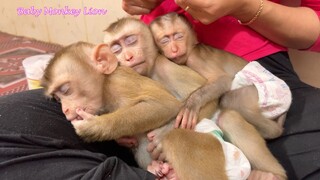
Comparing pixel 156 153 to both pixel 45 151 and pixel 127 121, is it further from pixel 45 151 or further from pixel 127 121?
pixel 45 151

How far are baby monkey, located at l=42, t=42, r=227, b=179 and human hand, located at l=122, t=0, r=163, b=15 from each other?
0.31m

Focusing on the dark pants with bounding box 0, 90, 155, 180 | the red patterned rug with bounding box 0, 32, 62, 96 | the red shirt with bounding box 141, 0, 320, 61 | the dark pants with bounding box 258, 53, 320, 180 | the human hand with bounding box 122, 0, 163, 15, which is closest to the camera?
the dark pants with bounding box 0, 90, 155, 180

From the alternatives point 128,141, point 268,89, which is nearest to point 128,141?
point 128,141

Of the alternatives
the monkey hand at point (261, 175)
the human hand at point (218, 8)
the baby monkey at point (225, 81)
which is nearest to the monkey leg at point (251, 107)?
the baby monkey at point (225, 81)

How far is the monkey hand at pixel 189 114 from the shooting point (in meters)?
1.06

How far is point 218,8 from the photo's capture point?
1.10m

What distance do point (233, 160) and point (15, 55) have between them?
2079 mm

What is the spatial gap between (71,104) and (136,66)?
23cm

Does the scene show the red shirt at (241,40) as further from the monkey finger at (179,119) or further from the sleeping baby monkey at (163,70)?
the monkey finger at (179,119)

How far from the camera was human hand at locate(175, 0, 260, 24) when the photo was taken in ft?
3.59

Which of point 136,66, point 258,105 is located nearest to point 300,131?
point 258,105

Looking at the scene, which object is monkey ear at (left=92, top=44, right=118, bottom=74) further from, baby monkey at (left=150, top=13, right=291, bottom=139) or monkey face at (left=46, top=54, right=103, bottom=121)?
baby monkey at (left=150, top=13, right=291, bottom=139)

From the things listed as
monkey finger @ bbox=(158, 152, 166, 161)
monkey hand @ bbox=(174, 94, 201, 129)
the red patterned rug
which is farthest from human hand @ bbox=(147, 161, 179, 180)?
the red patterned rug

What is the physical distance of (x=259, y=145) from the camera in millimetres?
1048
